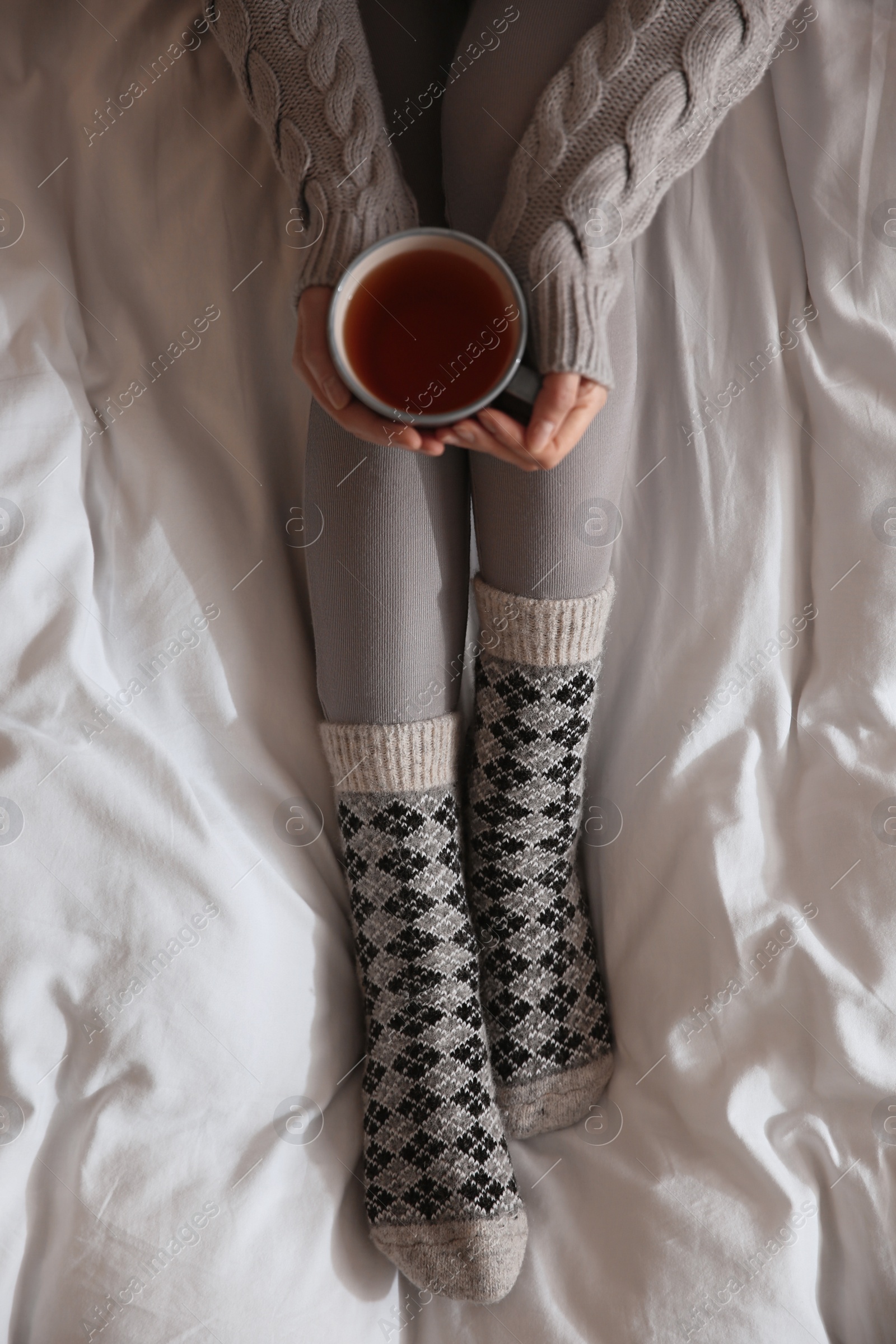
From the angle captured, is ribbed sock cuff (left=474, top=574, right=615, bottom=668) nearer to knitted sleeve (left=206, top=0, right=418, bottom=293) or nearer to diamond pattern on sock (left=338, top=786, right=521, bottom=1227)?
diamond pattern on sock (left=338, top=786, right=521, bottom=1227)

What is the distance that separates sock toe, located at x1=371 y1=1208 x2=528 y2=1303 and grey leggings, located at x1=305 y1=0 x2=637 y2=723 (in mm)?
392

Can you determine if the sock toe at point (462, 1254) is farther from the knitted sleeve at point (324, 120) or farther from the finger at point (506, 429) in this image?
the knitted sleeve at point (324, 120)

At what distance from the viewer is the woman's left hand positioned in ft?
1.81

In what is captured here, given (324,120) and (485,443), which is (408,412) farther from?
(324,120)

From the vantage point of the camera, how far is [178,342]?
30.8 inches

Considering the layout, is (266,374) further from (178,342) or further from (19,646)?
(19,646)

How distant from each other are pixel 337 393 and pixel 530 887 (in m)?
0.43

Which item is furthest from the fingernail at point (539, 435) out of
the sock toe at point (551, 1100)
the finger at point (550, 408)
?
the sock toe at point (551, 1100)

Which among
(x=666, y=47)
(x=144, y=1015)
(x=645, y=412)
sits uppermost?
(x=666, y=47)

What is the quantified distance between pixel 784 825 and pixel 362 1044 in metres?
0.40

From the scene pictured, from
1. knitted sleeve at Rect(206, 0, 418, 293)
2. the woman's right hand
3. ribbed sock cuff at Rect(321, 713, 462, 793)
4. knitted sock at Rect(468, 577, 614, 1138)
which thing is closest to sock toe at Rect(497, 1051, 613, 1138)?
knitted sock at Rect(468, 577, 614, 1138)

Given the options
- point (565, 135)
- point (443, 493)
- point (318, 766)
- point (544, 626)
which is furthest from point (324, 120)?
point (318, 766)

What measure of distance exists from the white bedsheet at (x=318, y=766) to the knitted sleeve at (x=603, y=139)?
0.19 m

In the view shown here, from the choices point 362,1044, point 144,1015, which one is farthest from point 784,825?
point 144,1015
